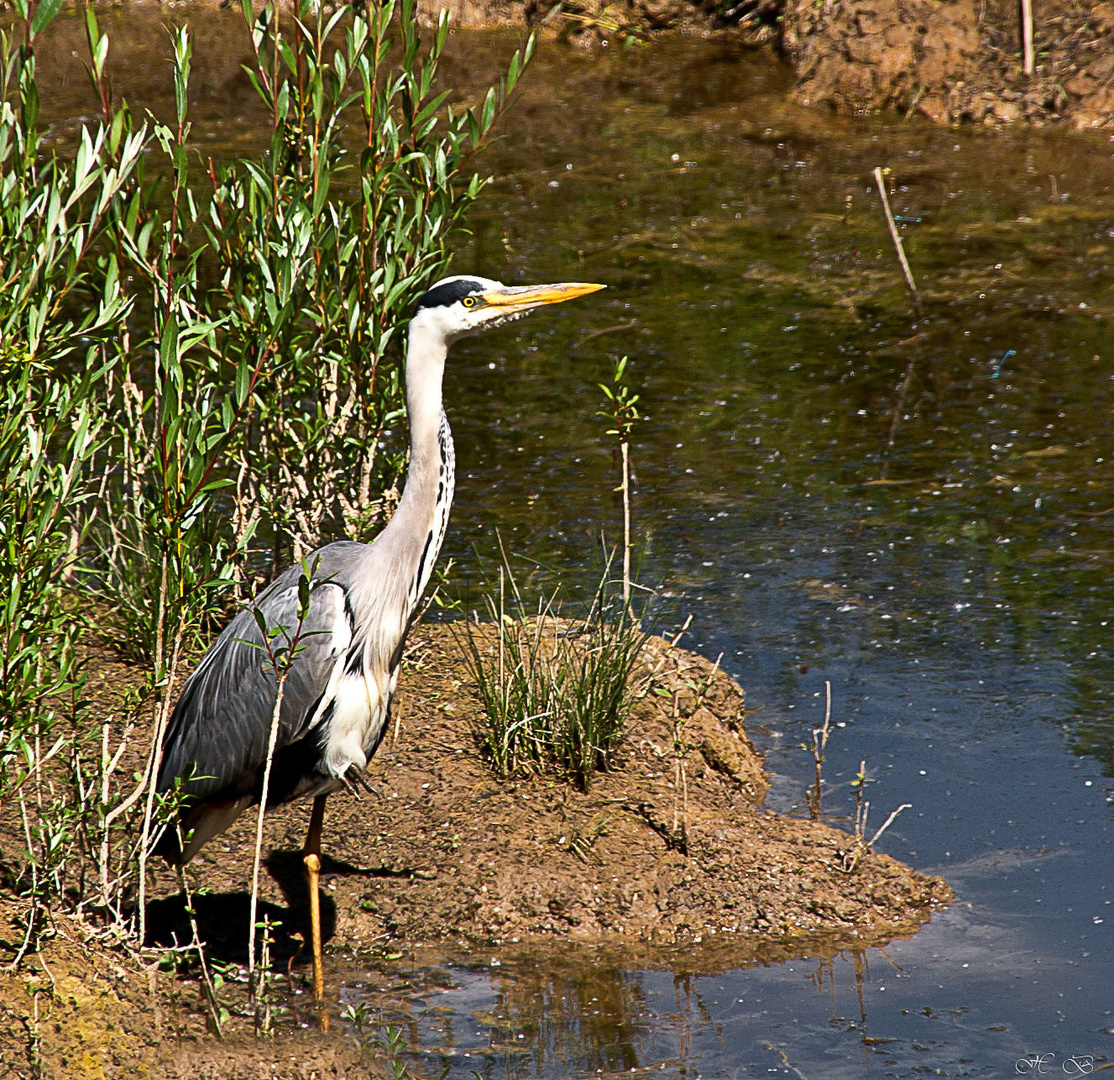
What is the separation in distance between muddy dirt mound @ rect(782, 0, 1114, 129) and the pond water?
0.98 feet

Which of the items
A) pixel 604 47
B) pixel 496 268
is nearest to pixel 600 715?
pixel 496 268

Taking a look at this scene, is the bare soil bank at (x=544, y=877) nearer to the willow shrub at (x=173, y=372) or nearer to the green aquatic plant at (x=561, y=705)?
the green aquatic plant at (x=561, y=705)

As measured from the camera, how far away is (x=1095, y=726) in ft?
18.3

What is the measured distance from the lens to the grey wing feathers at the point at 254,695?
14.3 ft

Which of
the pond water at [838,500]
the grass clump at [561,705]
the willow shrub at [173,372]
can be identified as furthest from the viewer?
the grass clump at [561,705]

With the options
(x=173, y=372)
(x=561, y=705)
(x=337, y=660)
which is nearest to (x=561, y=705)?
(x=561, y=705)

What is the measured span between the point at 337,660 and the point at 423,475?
0.61 meters

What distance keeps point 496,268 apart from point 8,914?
692 centimetres

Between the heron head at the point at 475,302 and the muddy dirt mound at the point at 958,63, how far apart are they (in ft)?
30.8

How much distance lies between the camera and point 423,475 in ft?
14.5

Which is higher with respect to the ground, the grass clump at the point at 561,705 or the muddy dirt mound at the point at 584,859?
the grass clump at the point at 561,705

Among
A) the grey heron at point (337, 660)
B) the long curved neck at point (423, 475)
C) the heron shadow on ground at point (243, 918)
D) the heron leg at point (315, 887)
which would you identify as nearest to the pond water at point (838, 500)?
the heron leg at point (315, 887)

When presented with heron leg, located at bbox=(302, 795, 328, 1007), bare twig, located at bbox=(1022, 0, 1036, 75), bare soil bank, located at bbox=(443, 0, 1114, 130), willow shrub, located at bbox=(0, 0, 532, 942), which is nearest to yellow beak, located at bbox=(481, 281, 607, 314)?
willow shrub, located at bbox=(0, 0, 532, 942)

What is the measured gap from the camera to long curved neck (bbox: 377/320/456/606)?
442 centimetres
